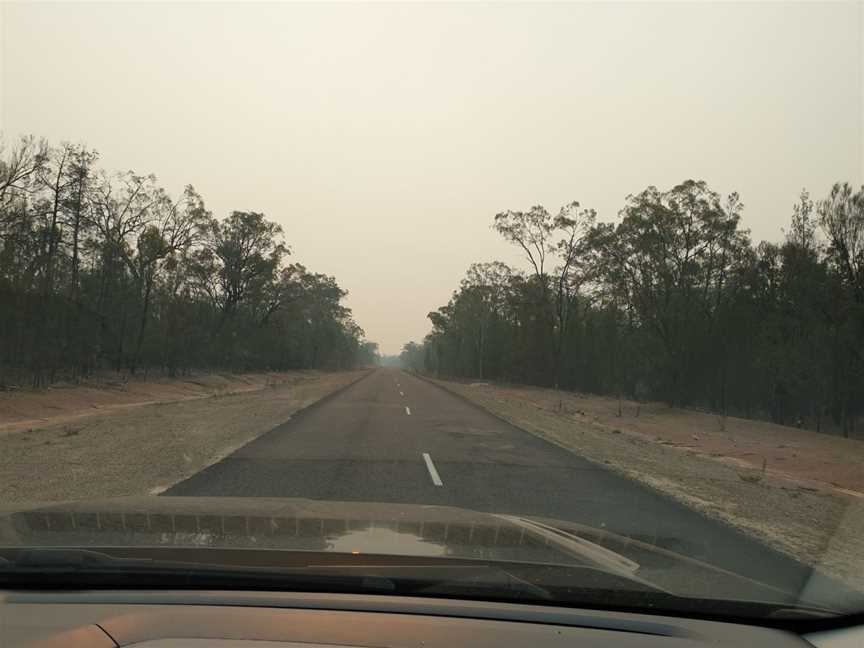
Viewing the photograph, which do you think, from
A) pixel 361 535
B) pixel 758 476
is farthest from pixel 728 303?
pixel 361 535

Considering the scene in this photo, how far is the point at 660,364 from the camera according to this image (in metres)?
41.5

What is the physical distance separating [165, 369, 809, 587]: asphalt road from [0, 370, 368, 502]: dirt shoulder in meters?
0.81

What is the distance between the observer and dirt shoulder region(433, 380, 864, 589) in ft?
26.6

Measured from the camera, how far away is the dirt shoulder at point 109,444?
998 cm

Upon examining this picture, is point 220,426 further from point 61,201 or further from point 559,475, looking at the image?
point 61,201

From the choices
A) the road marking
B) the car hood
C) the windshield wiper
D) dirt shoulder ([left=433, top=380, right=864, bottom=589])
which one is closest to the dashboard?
the windshield wiper

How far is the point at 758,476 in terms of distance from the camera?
1403cm

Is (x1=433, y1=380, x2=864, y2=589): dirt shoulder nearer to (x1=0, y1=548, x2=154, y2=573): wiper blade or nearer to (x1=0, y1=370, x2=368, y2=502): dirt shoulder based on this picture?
(x1=0, y1=548, x2=154, y2=573): wiper blade

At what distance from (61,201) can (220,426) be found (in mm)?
20313

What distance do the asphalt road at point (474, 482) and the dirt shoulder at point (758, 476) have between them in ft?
1.89

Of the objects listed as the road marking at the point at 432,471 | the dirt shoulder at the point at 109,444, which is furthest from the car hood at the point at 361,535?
the road marking at the point at 432,471

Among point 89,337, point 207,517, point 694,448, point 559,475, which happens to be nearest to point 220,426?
point 559,475

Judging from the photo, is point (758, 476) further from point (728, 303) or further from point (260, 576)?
point (728, 303)

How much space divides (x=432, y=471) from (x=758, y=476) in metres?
7.03
